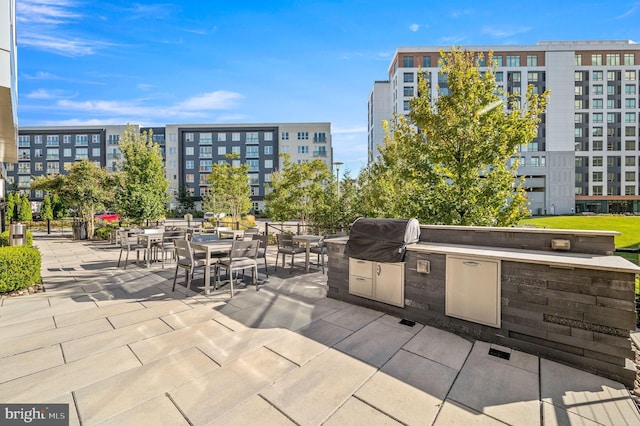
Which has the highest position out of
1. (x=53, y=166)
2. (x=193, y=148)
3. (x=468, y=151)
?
(x=193, y=148)

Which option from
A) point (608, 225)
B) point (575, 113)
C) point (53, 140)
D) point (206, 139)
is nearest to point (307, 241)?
point (608, 225)

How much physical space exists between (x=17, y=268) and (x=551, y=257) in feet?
31.3

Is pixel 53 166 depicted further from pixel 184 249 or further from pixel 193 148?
pixel 184 249

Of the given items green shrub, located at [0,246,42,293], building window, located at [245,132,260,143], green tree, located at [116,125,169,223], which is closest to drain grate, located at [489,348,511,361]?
green shrub, located at [0,246,42,293]

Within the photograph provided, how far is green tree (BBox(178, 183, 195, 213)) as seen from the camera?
54.7 meters

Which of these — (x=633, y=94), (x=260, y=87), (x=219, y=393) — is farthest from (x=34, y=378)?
(x=633, y=94)

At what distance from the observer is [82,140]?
6106 cm

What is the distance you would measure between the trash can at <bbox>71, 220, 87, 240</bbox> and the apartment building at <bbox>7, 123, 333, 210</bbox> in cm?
3980

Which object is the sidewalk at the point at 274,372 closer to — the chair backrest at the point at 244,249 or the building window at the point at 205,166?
the chair backrest at the point at 244,249

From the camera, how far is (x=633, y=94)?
194 ft

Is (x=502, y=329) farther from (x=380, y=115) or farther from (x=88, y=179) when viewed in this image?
(x=380, y=115)

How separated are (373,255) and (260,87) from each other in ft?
42.7

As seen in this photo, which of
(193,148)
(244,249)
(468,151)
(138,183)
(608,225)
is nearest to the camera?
(244,249)

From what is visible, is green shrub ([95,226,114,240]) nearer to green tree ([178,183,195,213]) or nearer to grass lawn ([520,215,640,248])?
grass lawn ([520,215,640,248])
